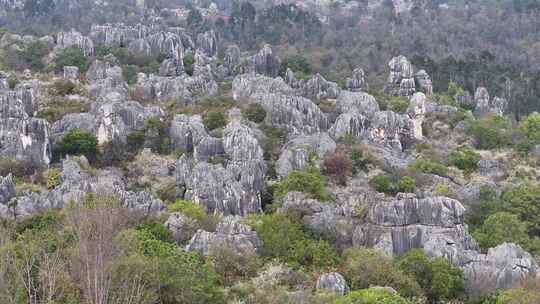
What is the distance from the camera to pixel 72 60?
175 feet

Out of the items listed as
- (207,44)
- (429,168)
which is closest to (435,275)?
(429,168)

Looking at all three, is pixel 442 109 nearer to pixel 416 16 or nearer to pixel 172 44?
pixel 172 44

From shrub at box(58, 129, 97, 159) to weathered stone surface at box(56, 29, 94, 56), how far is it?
19433 mm

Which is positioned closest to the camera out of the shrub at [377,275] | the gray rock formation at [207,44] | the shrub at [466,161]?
the shrub at [377,275]

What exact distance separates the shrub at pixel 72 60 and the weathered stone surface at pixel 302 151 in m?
18.6

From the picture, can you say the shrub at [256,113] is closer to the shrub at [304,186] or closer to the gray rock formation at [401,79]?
the shrub at [304,186]

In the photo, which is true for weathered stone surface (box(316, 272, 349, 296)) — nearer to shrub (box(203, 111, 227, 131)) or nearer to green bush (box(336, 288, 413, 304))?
green bush (box(336, 288, 413, 304))

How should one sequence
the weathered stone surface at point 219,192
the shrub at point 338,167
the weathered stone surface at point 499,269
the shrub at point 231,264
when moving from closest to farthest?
the shrub at point 231,264, the weathered stone surface at point 499,269, the weathered stone surface at point 219,192, the shrub at point 338,167

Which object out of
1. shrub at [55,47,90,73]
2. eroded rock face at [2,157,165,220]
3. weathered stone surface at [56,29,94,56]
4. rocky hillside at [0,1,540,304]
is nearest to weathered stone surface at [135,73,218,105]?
rocky hillside at [0,1,540,304]

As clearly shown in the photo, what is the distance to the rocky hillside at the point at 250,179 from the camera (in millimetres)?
21547

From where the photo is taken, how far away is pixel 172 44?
59.5m

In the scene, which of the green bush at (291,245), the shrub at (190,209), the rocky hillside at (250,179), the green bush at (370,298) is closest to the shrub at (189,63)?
the rocky hillside at (250,179)

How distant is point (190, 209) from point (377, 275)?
26.9 ft

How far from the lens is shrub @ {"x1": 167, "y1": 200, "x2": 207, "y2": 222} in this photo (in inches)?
1164
